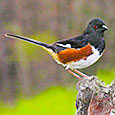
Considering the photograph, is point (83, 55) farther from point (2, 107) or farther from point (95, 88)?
point (2, 107)

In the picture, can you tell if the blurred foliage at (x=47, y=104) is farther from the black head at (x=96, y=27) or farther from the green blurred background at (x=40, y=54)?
the black head at (x=96, y=27)

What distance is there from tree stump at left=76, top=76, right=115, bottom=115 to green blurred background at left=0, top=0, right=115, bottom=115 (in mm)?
4721

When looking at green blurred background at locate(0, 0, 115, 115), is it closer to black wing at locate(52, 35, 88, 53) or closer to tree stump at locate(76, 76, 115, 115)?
black wing at locate(52, 35, 88, 53)

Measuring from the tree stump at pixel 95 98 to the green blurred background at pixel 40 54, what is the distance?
4721 mm

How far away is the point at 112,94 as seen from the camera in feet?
12.0

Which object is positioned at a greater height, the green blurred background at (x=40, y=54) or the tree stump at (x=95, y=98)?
the green blurred background at (x=40, y=54)

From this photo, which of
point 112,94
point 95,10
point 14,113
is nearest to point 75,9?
point 95,10

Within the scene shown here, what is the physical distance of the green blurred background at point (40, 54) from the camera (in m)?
9.17

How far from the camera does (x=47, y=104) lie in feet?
29.1

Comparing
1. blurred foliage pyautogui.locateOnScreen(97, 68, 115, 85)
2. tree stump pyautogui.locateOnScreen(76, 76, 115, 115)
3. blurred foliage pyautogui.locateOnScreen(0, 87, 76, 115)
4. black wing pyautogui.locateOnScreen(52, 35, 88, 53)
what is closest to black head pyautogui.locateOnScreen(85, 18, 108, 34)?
black wing pyautogui.locateOnScreen(52, 35, 88, 53)

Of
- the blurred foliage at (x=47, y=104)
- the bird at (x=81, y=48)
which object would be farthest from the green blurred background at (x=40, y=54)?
the bird at (x=81, y=48)

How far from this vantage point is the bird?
13.7ft

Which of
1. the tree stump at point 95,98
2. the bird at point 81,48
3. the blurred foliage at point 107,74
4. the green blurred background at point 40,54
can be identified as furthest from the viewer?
the green blurred background at point 40,54

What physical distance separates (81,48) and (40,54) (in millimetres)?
6874
